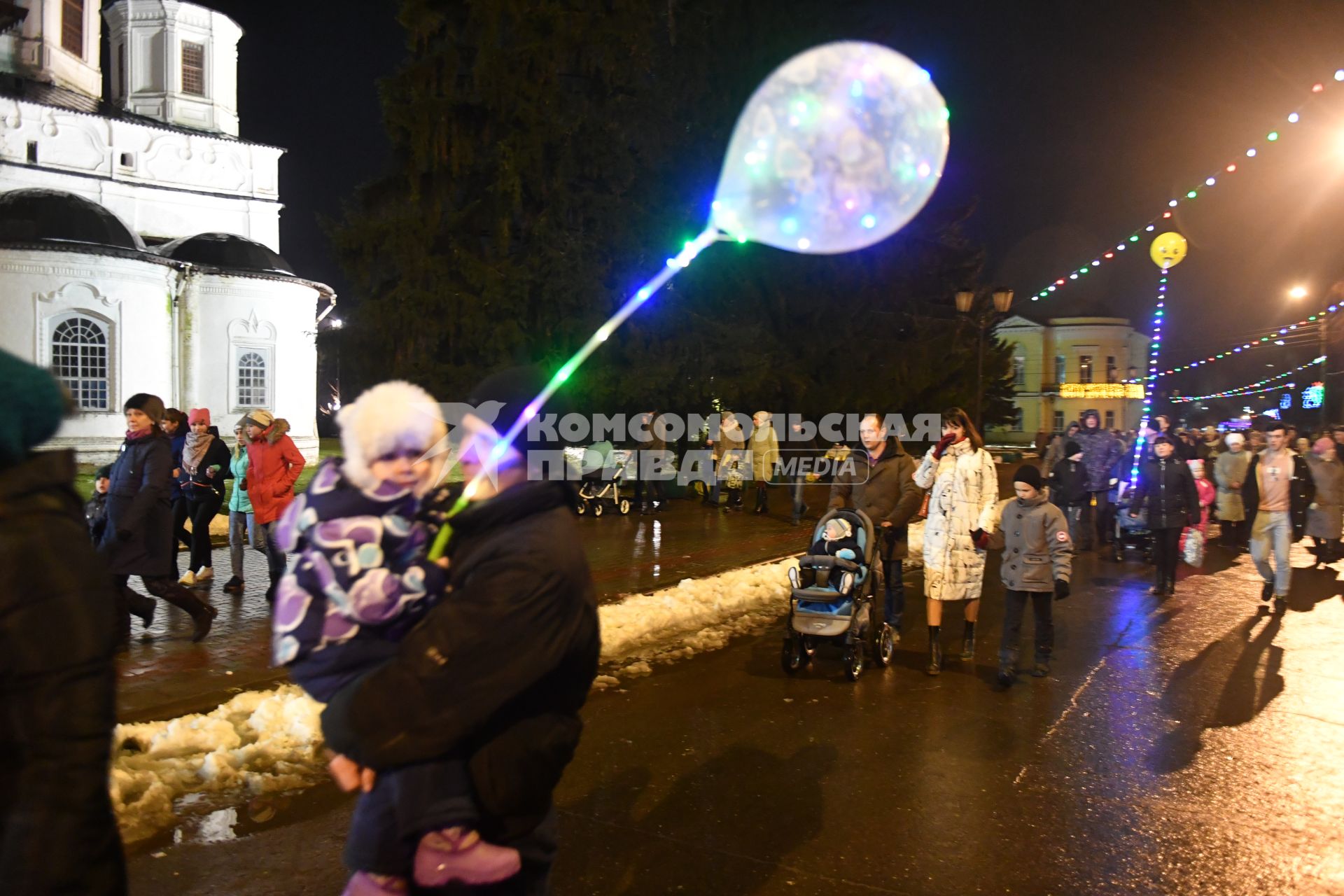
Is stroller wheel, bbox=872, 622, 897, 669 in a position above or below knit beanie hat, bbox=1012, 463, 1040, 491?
below

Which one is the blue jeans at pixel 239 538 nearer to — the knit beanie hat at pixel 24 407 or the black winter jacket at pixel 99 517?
the black winter jacket at pixel 99 517

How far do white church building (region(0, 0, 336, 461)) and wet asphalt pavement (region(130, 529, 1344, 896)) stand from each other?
78.5 ft

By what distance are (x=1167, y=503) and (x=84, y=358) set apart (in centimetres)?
2993

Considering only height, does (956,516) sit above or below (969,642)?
above

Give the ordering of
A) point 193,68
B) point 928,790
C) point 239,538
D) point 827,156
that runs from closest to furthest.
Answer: point 928,790, point 827,156, point 239,538, point 193,68

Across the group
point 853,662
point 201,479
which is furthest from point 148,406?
point 853,662

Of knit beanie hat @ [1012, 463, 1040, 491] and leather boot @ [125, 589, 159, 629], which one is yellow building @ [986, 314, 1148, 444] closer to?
knit beanie hat @ [1012, 463, 1040, 491]

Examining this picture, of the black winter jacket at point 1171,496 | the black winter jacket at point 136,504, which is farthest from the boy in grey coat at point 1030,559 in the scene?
the black winter jacket at point 136,504

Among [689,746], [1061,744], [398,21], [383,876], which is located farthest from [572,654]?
[398,21]

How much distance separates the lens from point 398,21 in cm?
2017

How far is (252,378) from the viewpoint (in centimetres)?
3294

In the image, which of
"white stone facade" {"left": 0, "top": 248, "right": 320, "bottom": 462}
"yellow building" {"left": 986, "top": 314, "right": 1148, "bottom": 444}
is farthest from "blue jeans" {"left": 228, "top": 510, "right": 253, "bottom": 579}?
"yellow building" {"left": 986, "top": 314, "right": 1148, "bottom": 444}

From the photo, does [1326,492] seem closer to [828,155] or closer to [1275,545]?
[1275,545]

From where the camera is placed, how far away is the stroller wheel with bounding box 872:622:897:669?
7648 mm
